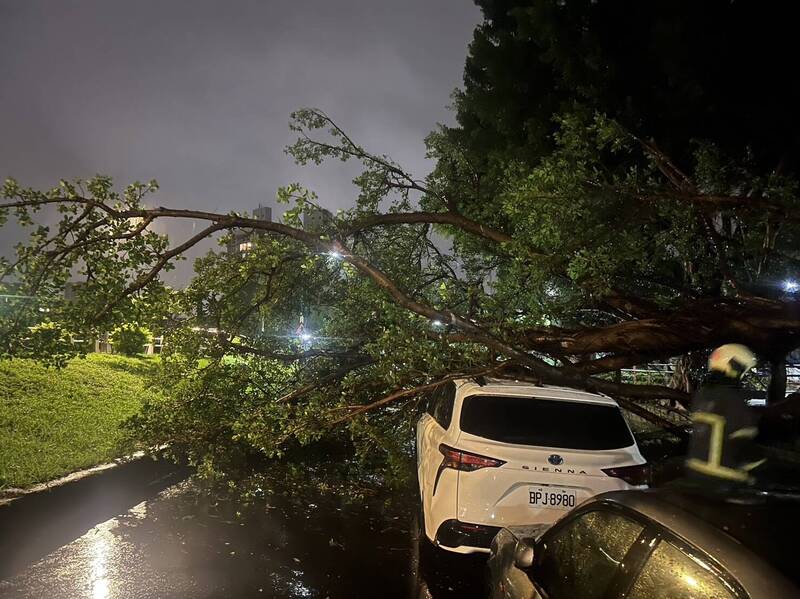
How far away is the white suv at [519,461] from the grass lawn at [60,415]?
4.25 meters

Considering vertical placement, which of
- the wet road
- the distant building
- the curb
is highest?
the distant building

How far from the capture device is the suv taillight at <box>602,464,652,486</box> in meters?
4.11

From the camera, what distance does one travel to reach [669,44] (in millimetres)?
8648

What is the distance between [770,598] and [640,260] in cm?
606

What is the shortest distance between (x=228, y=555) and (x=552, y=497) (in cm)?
273

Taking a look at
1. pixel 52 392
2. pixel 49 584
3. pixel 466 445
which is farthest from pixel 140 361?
pixel 466 445

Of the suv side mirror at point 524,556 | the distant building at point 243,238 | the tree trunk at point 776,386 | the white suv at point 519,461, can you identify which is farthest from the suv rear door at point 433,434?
the tree trunk at point 776,386

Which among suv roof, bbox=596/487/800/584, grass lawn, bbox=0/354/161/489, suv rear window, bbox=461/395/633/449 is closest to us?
suv roof, bbox=596/487/800/584

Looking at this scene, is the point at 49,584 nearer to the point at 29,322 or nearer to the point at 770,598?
the point at 29,322

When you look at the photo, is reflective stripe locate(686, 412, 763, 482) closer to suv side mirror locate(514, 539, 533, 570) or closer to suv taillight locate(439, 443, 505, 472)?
suv taillight locate(439, 443, 505, 472)

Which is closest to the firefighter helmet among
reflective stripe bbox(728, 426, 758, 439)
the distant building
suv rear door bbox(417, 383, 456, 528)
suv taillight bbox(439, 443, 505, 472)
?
reflective stripe bbox(728, 426, 758, 439)

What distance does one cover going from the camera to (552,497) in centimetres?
403

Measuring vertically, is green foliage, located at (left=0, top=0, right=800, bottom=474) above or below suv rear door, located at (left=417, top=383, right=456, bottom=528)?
above

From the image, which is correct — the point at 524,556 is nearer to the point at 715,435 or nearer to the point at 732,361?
the point at 715,435
